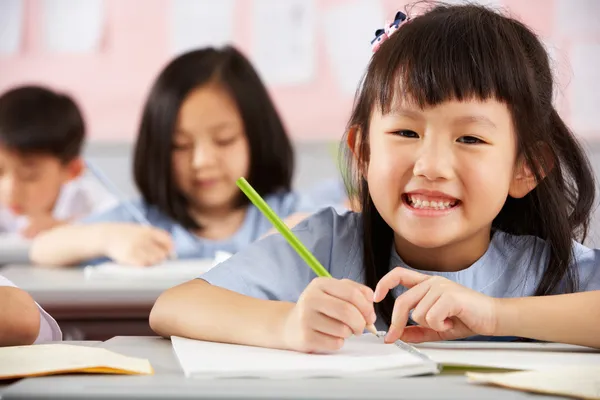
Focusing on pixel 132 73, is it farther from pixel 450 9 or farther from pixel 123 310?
pixel 450 9

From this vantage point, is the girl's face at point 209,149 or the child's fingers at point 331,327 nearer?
the child's fingers at point 331,327

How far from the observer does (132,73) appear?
3.88 metres

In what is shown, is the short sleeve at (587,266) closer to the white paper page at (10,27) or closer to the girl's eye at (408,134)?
the girl's eye at (408,134)

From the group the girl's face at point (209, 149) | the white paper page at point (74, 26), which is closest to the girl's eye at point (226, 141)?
the girl's face at point (209, 149)

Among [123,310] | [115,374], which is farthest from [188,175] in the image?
[115,374]

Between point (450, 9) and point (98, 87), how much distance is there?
2.96m

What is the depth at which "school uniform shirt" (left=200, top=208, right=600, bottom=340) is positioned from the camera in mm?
1103

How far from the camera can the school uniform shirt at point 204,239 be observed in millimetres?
2223

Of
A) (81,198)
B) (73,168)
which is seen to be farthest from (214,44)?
(73,168)

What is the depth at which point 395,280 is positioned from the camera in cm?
92

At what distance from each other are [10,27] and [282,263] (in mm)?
3171

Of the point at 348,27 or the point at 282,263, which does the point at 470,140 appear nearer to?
the point at 282,263

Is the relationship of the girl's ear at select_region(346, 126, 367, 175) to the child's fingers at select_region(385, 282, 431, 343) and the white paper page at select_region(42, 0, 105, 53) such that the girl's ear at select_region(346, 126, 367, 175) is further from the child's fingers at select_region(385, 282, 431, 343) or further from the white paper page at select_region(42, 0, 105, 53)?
the white paper page at select_region(42, 0, 105, 53)

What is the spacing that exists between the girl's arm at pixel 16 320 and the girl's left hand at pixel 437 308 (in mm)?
355
